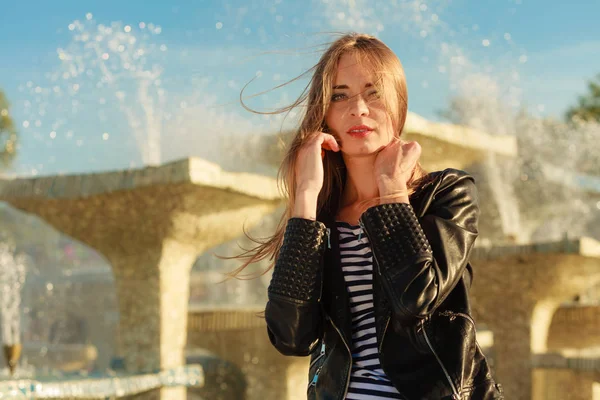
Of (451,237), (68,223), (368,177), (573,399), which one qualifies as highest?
(68,223)

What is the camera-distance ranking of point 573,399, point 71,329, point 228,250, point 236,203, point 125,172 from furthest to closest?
point 71,329 < point 228,250 < point 573,399 < point 236,203 < point 125,172

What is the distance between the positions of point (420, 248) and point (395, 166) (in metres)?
0.21

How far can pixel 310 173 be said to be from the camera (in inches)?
70.6

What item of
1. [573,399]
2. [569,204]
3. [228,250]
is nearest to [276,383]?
[573,399]

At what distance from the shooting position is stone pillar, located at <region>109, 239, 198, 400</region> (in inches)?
235

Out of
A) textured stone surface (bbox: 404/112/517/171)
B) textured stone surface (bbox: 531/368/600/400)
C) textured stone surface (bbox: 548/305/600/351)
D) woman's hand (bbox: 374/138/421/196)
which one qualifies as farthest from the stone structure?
textured stone surface (bbox: 548/305/600/351)

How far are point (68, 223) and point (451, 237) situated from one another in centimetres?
489

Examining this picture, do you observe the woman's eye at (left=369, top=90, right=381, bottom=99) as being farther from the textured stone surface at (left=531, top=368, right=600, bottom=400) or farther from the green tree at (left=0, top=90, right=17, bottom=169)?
the green tree at (left=0, top=90, right=17, bottom=169)

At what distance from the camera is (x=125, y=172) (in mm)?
5578

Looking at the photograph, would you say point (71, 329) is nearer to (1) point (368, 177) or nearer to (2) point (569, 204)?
(2) point (569, 204)

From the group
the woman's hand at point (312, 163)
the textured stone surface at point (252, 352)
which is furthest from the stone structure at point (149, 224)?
the woman's hand at point (312, 163)

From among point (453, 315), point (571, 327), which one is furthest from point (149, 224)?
point (571, 327)

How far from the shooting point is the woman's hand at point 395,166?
168 cm

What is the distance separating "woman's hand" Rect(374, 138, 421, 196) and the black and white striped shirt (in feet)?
0.42
